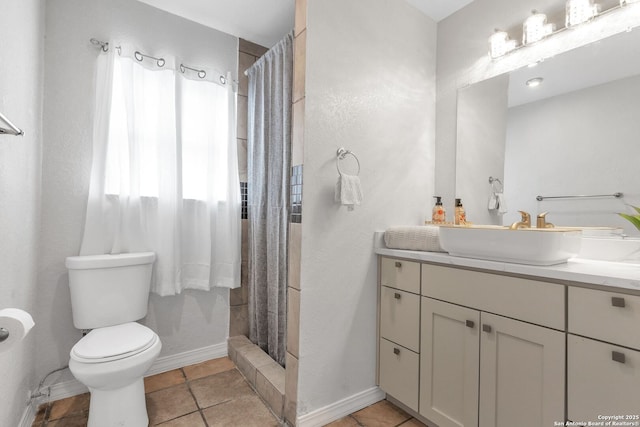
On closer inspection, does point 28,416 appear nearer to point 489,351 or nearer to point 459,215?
point 489,351

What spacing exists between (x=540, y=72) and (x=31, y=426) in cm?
324

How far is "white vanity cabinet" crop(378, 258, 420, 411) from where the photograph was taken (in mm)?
1550

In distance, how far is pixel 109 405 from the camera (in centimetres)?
140

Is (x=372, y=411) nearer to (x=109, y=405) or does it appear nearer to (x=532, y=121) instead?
(x=109, y=405)

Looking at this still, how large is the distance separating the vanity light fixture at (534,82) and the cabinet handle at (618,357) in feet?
4.47

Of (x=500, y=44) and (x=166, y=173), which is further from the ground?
(x=500, y=44)

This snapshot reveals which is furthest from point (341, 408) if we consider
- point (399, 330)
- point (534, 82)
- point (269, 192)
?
point (534, 82)

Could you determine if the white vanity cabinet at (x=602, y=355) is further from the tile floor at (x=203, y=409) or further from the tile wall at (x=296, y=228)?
the tile wall at (x=296, y=228)

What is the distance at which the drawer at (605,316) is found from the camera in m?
0.92

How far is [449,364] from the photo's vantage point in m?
1.39

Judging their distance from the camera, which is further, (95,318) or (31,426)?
(95,318)

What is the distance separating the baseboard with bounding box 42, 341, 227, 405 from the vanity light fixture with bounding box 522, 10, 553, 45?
9.25 ft

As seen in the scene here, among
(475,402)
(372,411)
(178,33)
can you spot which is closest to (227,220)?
(178,33)

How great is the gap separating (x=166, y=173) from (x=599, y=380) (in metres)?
2.34
